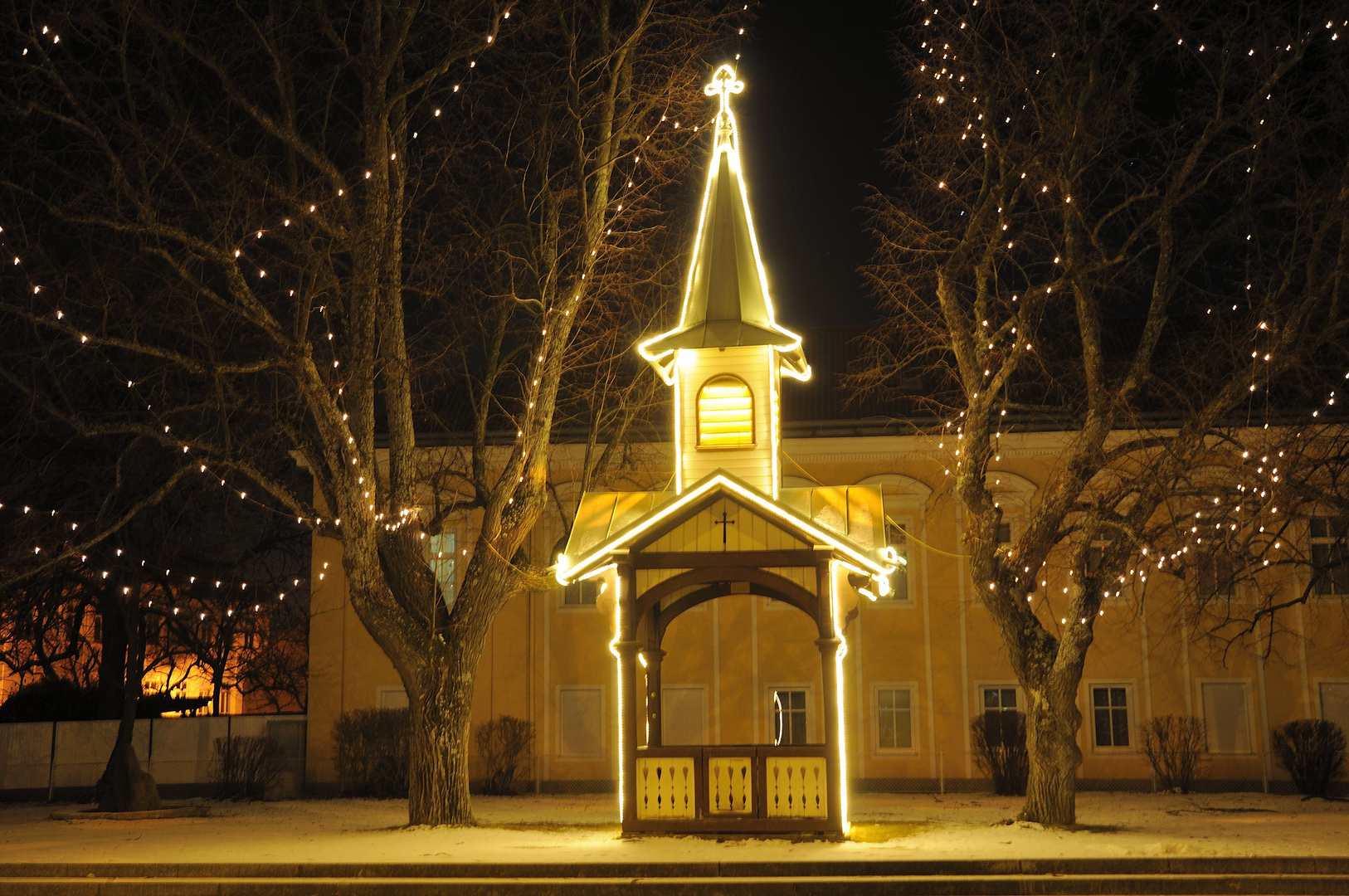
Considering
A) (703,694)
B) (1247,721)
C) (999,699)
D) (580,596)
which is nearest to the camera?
(1247,721)

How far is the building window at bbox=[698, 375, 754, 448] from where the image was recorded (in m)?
15.1

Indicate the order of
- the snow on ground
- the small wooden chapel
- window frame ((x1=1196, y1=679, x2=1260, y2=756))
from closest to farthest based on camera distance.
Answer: the snow on ground, the small wooden chapel, window frame ((x1=1196, y1=679, x2=1260, y2=756))

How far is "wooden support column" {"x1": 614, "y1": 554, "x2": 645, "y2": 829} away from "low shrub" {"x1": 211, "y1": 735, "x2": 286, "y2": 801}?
50.0ft

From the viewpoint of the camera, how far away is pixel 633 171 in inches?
693

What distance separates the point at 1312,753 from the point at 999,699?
235 inches

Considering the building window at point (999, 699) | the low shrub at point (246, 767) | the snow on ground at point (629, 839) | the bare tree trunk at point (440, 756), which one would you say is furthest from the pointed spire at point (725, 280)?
the low shrub at point (246, 767)

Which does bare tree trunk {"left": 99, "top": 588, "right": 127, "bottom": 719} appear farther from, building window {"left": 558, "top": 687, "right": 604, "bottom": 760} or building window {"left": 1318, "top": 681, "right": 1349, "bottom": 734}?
building window {"left": 1318, "top": 681, "right": 1349, "bottom": 734}

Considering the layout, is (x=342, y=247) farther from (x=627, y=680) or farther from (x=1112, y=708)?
(x=1112, y=708)

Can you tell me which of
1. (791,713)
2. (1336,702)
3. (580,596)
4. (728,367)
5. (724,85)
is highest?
(724,85)

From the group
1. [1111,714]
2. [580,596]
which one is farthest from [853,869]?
[580,596]

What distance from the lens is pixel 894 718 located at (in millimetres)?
27047

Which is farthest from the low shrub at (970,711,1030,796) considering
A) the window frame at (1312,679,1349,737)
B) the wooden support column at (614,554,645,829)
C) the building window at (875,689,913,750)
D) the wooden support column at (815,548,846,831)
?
the wooden support column at (614,554,645,829)

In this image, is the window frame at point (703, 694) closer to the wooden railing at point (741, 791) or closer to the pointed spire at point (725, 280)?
the pointed spire at point (725, 280)

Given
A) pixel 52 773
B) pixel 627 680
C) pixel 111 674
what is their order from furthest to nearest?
pixel 111 674, pixel 52 773, pixel 627 680
